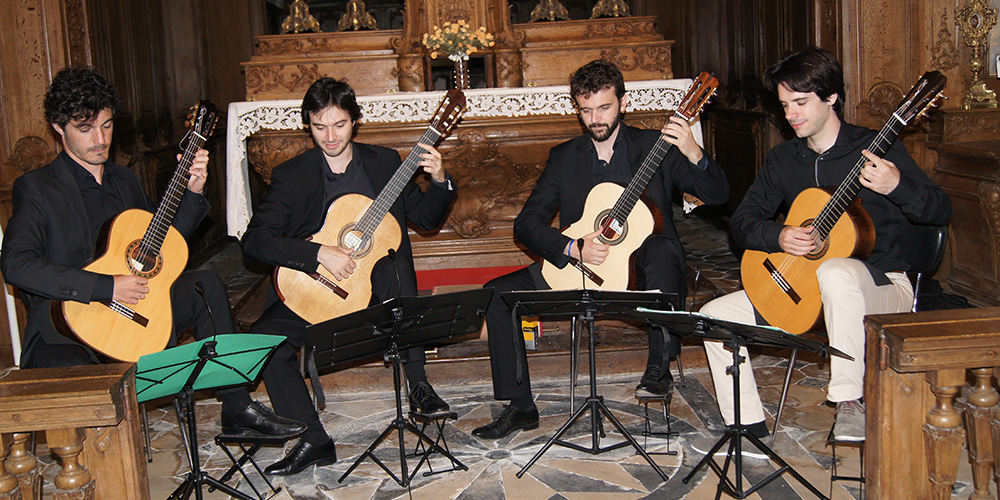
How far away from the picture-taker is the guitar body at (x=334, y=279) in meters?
3.78

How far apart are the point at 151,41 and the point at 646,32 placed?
4.32m

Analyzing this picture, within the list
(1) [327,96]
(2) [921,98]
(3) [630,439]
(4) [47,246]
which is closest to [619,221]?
(3) [630,439]

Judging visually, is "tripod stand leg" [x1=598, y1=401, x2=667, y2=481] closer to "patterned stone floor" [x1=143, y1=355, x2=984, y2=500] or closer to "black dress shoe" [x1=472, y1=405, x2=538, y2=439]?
"patterned stone floor" [x1=143, y1=355, x2=984, y2=500]

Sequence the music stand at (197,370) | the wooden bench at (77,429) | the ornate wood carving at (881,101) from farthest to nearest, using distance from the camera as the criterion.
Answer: the ornate wood carving at (881,101), the music stand at (197,370), the wooden bench at (77,429)

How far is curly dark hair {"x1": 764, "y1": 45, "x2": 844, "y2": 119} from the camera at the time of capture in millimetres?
3416

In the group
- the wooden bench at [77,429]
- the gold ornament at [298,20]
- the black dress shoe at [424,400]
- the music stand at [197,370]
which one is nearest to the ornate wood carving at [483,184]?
the gold ornament at [298,20]

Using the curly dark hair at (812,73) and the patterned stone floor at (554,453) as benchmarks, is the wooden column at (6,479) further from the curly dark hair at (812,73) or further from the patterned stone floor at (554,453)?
the curly dark hair at (812,73)

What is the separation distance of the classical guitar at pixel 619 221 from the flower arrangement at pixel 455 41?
8.45 ft

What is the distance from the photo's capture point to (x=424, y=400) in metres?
3.84

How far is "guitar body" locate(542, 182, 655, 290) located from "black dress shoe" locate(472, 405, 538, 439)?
0.62 m

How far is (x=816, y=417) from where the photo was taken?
3896 millimetres

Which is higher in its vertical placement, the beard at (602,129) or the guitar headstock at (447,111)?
the guitar headstock at (447,111)

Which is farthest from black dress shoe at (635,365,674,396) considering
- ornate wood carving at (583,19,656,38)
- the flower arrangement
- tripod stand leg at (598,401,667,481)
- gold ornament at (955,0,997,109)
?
ornate wood carving at (583,19,656,38)

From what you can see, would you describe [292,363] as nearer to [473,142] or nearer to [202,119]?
[202,119]
